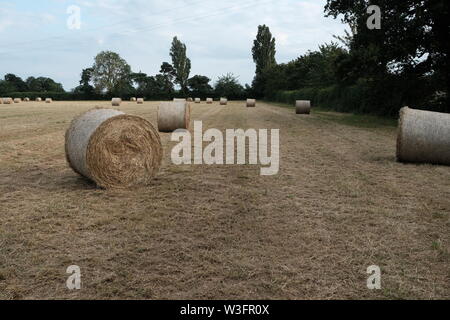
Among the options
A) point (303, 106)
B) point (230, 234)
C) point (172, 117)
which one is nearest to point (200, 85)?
point (303, 106)

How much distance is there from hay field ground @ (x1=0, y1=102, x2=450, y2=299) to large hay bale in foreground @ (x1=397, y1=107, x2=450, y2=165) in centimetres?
81

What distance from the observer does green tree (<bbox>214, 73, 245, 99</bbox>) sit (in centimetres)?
9162

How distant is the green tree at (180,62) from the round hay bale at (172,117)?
8597 cm

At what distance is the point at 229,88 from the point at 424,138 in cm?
8407

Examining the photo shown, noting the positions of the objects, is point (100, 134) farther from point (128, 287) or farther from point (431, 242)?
point (431, 242)

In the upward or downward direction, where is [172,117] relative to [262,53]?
downward

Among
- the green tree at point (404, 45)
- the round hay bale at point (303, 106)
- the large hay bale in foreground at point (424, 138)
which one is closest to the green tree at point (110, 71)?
the round hay bale at point (303, 106)

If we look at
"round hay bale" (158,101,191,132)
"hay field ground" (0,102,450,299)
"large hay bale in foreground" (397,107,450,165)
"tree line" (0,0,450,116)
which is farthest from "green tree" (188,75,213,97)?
"hay field ground" (0,102,450,299)

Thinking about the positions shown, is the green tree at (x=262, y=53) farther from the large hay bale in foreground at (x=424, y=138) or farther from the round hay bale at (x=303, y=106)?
the large hay bale in foreground at (x=424, y=138)

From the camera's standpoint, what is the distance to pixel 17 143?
13617mm
